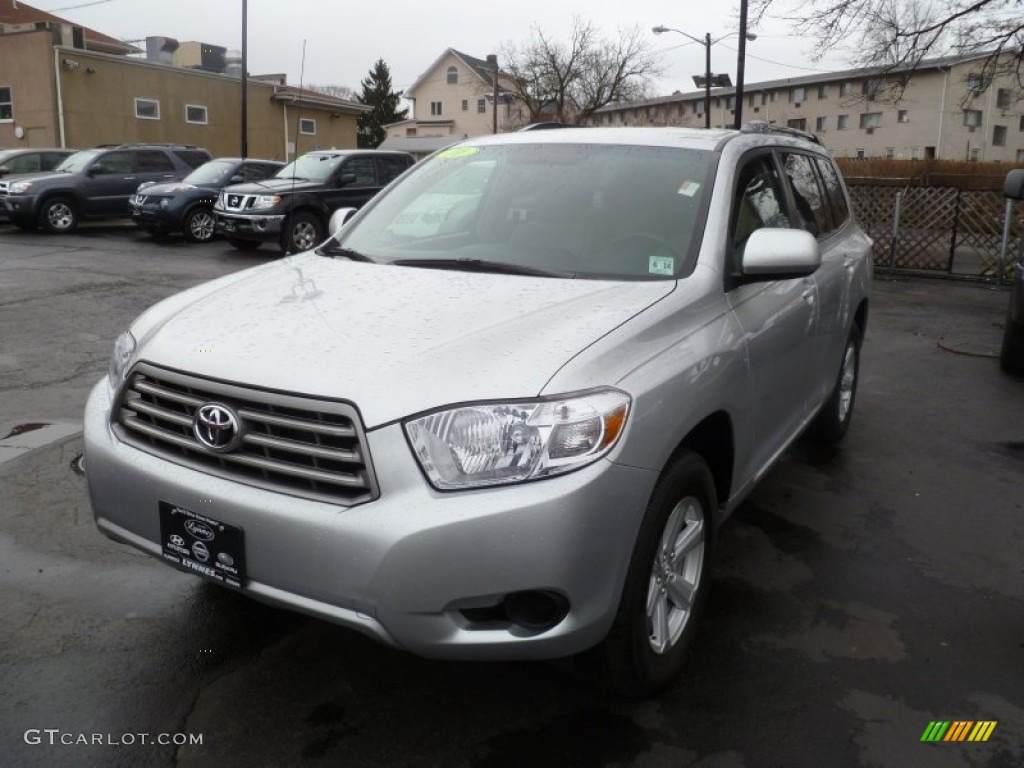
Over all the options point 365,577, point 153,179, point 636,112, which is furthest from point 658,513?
point 636,112

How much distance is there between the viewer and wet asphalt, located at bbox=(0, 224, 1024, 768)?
2.54 meters

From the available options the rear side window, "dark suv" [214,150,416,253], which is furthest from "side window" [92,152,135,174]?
"dark suv" [214,150,416,253]

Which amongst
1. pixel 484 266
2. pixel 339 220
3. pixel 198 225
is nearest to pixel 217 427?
pixel 484 266

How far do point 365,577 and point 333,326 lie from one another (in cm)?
83

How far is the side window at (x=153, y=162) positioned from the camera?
1825 cm

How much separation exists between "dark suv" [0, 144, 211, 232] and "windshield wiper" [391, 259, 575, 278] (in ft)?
52.8

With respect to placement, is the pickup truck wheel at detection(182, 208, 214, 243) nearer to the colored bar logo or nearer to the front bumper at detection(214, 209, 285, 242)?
the front bumper at detection(214, 209, 285, 242)

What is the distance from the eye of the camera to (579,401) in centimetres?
230

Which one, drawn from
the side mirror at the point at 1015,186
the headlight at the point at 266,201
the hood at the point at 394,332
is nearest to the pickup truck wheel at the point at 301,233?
the headlight at the point at 266,201

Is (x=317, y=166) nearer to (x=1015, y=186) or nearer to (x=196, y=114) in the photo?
(x=1015, y=186)

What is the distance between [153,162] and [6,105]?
15.0m

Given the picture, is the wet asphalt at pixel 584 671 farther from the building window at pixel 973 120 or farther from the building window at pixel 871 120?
the building window at pixel 871 120

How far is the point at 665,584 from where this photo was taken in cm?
274

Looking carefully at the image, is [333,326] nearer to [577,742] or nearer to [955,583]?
[577,742]
